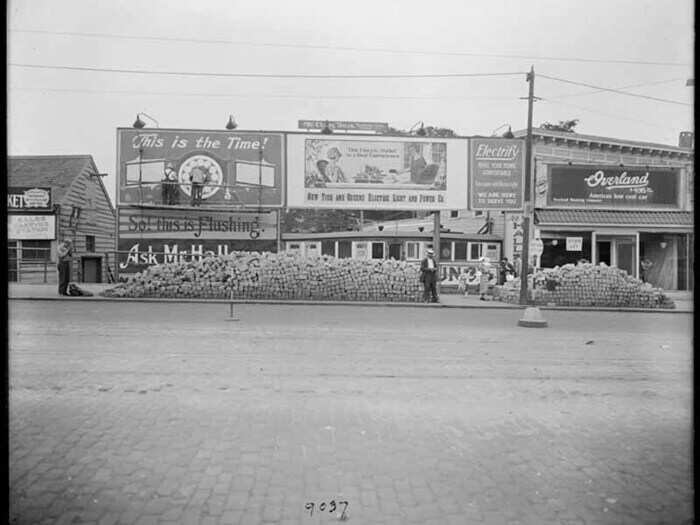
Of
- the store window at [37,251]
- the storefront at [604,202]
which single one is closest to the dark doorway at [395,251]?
the storefront at [604,202]

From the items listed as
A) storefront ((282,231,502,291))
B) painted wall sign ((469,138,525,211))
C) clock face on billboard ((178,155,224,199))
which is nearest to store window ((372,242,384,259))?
storefront ((282,231,502,291))

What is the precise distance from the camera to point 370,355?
324 inches

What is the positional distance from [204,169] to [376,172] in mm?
5796

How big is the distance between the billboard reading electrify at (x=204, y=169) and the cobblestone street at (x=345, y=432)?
485 inches

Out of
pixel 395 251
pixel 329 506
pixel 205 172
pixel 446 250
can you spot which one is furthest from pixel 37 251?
pixel 329 506

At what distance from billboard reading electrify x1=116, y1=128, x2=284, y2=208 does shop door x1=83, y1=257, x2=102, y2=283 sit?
220 cm

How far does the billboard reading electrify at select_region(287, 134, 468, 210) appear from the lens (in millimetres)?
21016

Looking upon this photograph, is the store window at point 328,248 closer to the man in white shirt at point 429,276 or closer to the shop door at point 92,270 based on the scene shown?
the man in white shirt at point 429,276

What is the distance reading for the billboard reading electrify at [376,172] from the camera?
21.0 m

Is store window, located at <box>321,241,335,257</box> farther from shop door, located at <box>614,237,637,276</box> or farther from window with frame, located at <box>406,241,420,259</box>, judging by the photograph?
shop door, located at <box>614,237,637,276</box>

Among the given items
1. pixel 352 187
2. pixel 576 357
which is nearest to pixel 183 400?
pixel 576 357

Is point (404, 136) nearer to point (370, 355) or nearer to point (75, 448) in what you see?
point (370, 355)

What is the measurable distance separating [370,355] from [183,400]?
326 cm

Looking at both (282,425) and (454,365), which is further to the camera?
(454,365)
